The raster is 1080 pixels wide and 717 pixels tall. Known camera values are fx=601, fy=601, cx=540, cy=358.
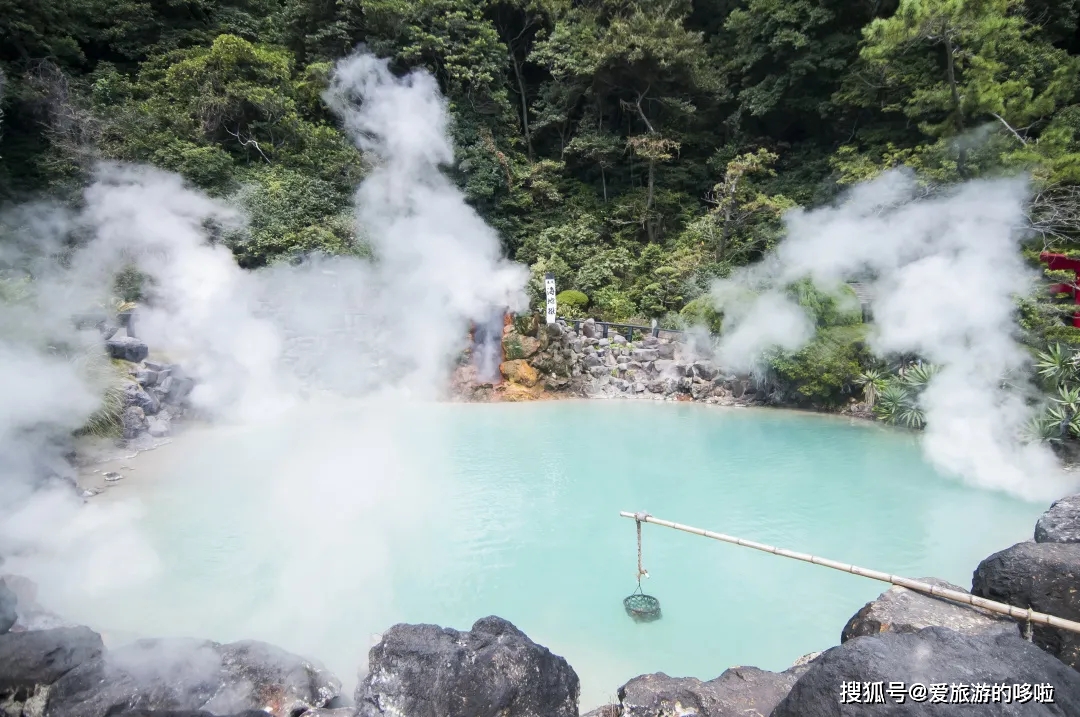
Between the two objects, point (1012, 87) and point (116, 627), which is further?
point (1012, 87)

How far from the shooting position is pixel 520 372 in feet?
36.3

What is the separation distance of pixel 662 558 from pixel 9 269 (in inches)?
431

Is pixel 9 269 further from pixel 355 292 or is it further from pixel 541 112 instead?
pixel 541 112

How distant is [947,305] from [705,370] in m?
3.99

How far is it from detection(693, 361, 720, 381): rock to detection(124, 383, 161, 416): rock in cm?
861

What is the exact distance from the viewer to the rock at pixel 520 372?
11031mm

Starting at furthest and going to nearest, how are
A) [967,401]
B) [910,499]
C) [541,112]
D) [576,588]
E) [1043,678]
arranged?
1. [541,112]
2. [967,401]
3. [910,499]
4. [576,588]
5. [1043,678]

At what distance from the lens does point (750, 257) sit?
13.7 metres

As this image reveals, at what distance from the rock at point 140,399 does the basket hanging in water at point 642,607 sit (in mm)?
7175

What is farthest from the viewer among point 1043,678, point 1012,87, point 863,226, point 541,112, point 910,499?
point 541,112

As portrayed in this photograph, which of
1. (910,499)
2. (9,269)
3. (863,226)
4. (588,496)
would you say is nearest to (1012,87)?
(863,226)

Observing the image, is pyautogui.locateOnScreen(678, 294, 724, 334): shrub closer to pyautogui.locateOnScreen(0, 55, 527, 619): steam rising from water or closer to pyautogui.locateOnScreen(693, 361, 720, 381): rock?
pyautogui.locateOnScreen(693, 361, 720, 381): rock

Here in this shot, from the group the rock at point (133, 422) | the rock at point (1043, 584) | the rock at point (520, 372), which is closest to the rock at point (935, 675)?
the rock at point (1043, 584)

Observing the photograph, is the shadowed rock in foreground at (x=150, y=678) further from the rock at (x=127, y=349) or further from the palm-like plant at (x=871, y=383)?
the palm-like plant at (x=871, y=383)
